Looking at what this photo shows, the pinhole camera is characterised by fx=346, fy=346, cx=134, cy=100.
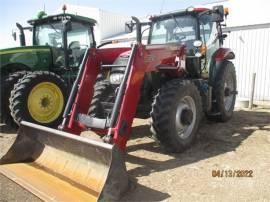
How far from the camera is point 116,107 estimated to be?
4047 mm

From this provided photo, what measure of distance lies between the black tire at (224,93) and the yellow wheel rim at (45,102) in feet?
9.63

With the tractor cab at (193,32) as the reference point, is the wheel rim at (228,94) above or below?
below

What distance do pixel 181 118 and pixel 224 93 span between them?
2.27 m

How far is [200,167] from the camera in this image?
438 cm

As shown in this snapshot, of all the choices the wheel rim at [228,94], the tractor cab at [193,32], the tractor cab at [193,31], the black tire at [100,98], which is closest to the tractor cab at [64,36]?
the tractor cab at [193,32]

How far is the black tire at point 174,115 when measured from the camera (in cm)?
454

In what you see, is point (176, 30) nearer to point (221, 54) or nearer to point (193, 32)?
point (193, 32)

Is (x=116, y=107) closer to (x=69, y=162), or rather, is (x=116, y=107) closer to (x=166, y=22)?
(x=69, y=162)

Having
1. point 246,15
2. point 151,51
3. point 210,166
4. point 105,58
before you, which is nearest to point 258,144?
point 210,166

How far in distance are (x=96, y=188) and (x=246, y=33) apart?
371 inches

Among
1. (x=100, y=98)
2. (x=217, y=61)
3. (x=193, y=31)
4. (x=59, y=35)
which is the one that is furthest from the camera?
(x=59, y=35)

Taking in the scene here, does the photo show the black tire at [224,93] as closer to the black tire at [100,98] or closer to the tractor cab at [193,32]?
the tractor cab at [193,32]

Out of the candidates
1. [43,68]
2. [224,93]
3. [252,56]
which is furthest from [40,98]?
[252,56]
